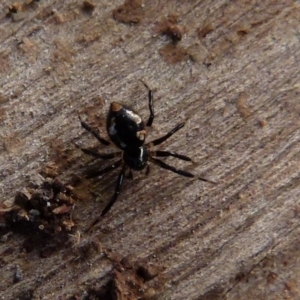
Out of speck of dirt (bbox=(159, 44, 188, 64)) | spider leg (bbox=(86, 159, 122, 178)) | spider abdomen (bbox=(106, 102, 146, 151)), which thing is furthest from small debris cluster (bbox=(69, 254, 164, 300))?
speck of dirt (bbox=(159, 44, 188, 64))

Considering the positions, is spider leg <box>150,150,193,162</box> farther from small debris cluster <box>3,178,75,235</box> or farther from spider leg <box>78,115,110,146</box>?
small debris cluster <box>3,178,75,235</box>

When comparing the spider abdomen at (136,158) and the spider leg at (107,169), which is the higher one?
the spider leg at (107,169)

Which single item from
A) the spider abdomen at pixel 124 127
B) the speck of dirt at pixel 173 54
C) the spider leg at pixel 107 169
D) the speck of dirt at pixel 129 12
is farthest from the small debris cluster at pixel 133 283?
the speck of dirt at pixel 129 12

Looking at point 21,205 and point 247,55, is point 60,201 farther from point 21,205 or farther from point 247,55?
point 247,55

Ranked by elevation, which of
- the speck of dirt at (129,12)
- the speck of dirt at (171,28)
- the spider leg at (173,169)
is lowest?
the spider leg at (173,169)

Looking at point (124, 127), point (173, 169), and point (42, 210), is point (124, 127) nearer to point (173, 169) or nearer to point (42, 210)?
point (173, 169)

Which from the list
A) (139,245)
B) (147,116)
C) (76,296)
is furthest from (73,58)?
(76,296)

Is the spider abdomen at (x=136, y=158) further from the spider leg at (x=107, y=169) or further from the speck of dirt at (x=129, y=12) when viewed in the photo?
the speck of dirt at (x=129, y=12)
